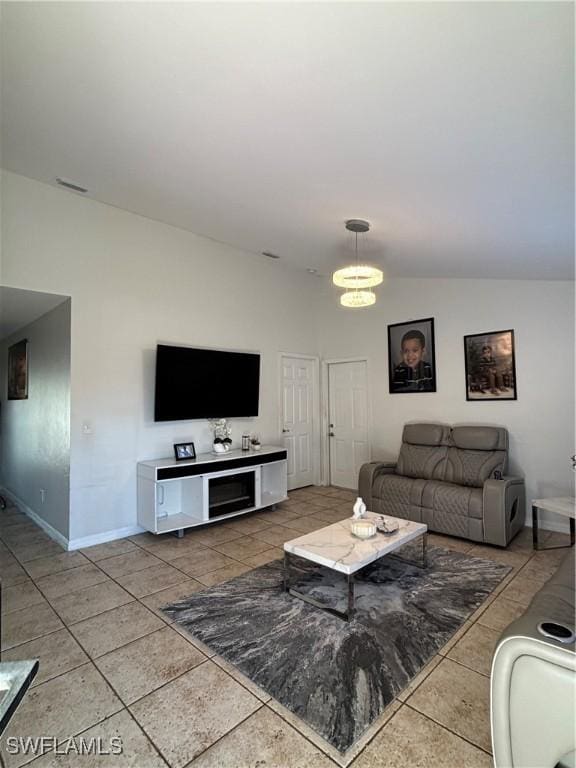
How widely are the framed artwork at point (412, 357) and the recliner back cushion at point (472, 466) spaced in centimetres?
101

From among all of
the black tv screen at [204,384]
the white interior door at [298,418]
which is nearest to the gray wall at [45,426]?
the black tv screen at [204,384]

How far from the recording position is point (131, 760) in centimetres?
155

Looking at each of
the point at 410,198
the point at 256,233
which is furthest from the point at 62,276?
the point at 410,198

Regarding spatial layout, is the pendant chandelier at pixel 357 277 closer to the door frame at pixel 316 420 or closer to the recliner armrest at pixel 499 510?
the recliner armrest at pixel 499 510

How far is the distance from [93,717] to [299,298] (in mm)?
5386

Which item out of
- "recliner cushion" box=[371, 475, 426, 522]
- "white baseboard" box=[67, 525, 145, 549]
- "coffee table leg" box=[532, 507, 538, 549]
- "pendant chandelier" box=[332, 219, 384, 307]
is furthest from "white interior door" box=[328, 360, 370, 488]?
"white baseboard" box=[67, 525, 145, 549]

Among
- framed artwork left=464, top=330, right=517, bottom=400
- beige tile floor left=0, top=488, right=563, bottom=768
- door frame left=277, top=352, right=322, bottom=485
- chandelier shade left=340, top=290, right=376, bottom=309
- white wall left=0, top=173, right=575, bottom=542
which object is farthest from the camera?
door frame left=277, top=352, right=322, bottom=485

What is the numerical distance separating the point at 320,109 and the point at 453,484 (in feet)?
12.2

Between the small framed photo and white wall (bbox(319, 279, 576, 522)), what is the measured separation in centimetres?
269

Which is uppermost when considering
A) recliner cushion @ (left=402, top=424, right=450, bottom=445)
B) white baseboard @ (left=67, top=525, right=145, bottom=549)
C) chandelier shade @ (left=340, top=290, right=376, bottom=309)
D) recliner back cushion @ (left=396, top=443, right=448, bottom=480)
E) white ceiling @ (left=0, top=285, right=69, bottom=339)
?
white ceiling @ (left=0, top=285, right=69, bottom=339)

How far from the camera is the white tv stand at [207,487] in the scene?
4.00 meters

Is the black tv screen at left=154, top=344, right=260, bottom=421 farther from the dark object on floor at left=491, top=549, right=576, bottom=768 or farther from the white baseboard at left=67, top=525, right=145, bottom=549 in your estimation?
the dark object on floor at left=491, top=549, right=576, bottom=768

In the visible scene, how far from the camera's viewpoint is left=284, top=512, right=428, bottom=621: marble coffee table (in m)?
2.49

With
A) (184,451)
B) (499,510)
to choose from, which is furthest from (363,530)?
(184,451)
